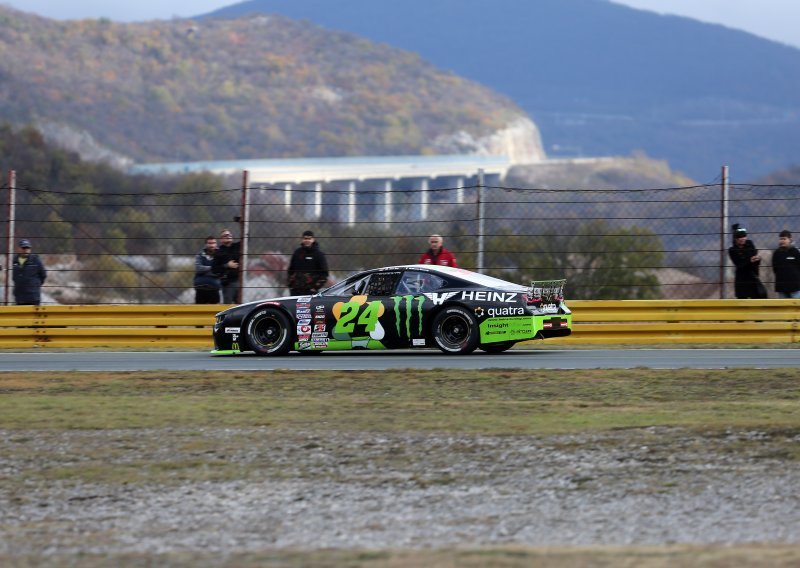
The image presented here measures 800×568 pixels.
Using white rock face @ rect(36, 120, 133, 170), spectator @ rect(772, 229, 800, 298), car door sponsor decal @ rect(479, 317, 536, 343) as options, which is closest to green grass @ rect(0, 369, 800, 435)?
car door sponsor decal @ rect(479, 317, 536, 343)

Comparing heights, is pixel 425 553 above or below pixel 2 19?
below

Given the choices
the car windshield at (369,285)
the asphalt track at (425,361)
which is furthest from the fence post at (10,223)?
the car windshield at (369,285)

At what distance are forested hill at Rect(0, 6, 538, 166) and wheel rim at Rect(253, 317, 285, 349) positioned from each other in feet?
242

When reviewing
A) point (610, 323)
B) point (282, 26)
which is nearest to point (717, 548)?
point (610, 323)

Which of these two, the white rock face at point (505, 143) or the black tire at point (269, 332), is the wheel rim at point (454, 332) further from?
the white rock face at point (505, 143)

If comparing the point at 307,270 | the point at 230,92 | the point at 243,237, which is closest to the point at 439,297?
the point at 307,270

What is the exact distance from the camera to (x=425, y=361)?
1554 cm

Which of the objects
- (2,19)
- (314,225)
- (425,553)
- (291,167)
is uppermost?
(2,19)

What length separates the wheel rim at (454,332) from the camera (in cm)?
1603

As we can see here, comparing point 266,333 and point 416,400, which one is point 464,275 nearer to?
point 266,333

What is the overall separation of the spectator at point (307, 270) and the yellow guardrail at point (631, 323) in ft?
4.09

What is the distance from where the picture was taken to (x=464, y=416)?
1066 cm

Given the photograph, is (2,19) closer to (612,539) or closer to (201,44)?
(201,44)

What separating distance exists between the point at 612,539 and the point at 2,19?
5276 inches
